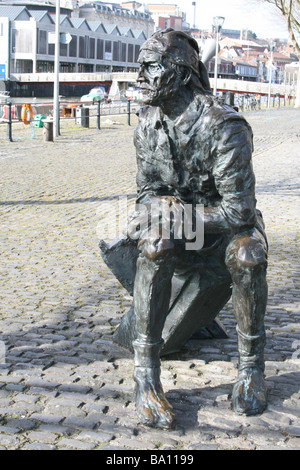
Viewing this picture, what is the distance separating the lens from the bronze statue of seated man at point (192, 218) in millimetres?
3180

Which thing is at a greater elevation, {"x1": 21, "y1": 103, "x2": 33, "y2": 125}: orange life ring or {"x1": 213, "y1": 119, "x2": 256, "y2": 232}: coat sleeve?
{"x1": 213, "y1": 119, "x2": 256, "y2": 232}: coat sleeve

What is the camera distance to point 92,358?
3949 millimetres

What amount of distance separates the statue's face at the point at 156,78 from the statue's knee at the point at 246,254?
744 mm

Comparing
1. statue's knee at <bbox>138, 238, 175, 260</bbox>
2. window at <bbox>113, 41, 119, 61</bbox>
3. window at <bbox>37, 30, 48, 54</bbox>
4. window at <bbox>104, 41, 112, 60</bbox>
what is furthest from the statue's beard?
window at <bbox>113, 41, 119, 61</bbox>

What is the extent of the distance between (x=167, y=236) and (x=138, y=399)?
0.71 meters

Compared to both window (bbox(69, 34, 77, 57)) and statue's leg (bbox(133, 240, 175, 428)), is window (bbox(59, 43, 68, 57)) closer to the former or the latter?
window (bbox(69, 34, 77, 57))

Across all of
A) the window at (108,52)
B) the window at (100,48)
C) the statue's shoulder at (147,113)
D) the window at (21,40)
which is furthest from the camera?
the window at (108,52)

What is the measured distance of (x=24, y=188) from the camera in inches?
418

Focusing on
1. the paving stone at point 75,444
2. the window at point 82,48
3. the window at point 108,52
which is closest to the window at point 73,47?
the window at point 82,48

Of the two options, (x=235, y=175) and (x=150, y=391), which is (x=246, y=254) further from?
(x=150, y=391)

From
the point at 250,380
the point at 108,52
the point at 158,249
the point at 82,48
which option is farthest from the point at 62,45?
the point at 250,380

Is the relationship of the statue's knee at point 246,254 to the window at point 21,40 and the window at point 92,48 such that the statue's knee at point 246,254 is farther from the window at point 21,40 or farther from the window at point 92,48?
the window at point 92,48

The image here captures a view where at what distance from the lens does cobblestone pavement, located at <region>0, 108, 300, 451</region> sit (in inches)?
119

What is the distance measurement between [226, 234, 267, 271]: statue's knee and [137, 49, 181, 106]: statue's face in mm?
744
